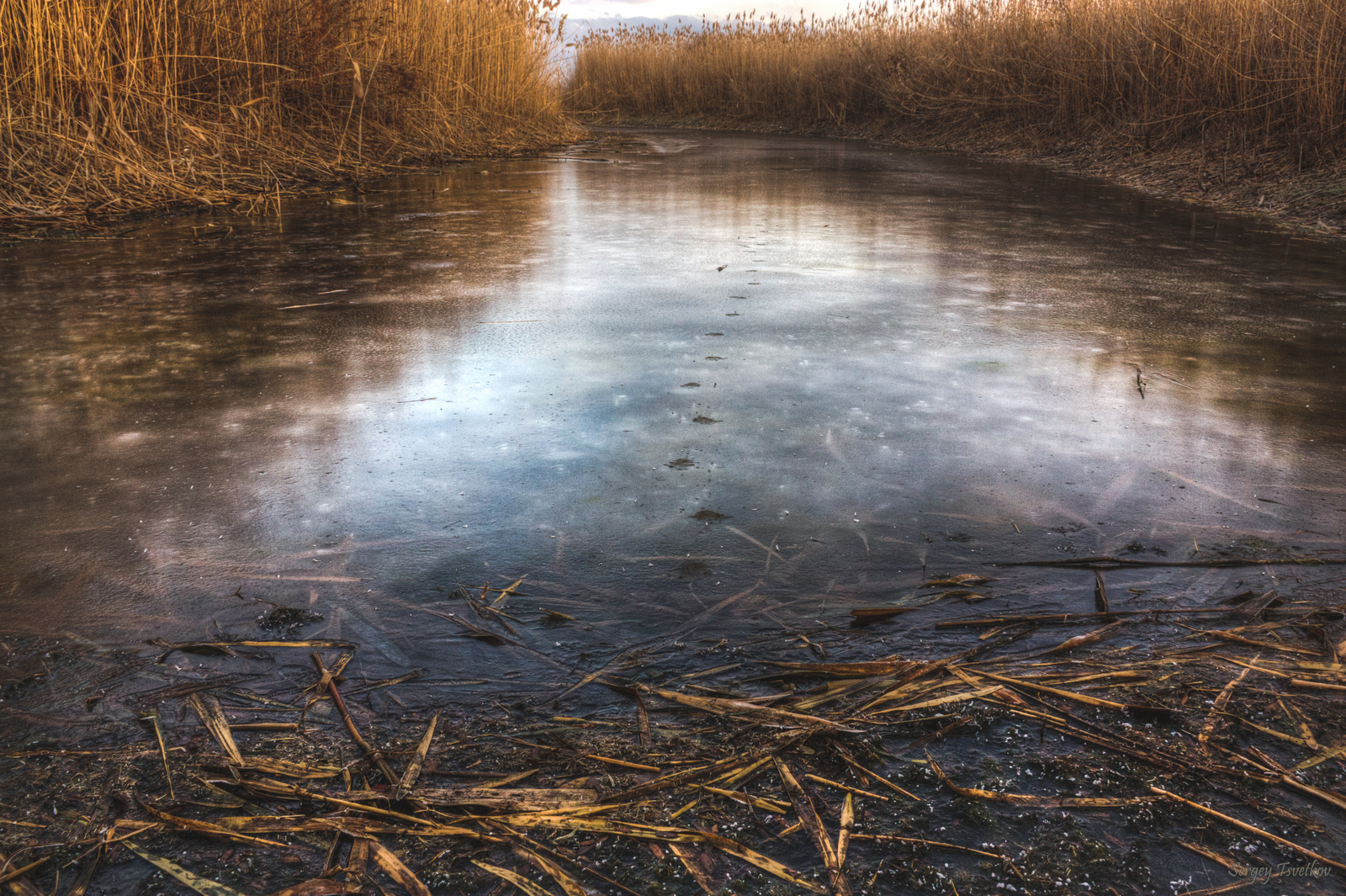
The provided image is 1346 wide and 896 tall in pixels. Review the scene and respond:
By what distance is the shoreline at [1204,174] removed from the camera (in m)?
5.16

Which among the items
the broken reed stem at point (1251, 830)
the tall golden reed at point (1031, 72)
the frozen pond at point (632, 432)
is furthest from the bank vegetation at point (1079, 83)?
the broken reed stem at point (1251, 830)

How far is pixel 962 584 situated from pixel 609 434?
833 mm

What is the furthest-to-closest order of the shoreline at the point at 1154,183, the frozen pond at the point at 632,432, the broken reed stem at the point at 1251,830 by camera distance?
the shoreline at the point at 1154,183 < the frozen pond at the point at 632,432 < the broken reed stem at the point at 1251,830

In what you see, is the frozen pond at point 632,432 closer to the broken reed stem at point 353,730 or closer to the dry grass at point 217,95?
the broken reed stem at point 353,730

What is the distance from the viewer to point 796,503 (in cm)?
169

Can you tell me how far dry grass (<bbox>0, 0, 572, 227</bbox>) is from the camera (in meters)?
4.84

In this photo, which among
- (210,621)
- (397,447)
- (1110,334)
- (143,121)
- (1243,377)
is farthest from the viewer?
A: (143,121)

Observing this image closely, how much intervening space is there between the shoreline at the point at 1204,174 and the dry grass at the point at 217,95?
546cm

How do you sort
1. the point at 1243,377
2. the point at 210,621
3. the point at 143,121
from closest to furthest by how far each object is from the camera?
the point at 210,621 < the point at 1243,377 < the point at 143,121

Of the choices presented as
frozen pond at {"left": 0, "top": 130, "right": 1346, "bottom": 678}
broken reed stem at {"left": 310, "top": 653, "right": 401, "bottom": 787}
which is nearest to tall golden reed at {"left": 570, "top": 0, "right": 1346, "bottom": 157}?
frozen pond at {"left": 0, "top": 130, "right": 1346, "bottom": 678}

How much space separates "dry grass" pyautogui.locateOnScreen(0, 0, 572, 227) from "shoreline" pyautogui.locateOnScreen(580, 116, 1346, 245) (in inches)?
215

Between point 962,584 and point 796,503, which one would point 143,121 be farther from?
point 962,584

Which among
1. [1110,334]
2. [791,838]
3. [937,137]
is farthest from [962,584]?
[937,137]

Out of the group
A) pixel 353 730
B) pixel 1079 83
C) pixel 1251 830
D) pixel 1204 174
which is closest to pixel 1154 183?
pixel 1204 174
